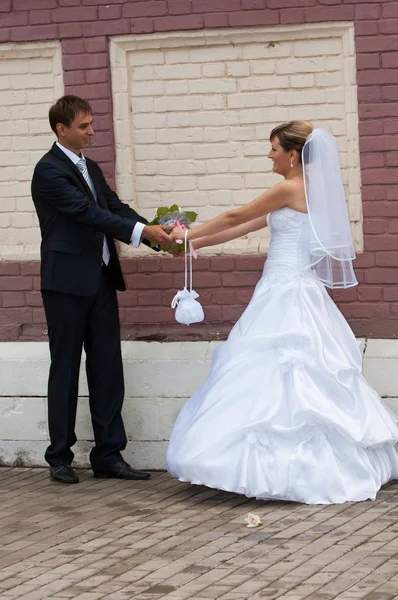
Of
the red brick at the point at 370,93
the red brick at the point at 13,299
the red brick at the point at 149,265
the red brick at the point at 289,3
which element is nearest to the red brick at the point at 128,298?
the red brick at the point at 149,265

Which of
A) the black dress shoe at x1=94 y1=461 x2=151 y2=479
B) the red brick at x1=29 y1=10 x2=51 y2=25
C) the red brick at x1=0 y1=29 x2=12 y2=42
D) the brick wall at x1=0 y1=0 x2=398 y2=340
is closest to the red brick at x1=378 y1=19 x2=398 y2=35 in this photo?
the brick wall at x1=0 y1=0 x2=398 y2=340

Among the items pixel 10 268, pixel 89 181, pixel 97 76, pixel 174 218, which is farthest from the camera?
pixel 10 268

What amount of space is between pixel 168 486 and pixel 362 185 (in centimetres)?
214

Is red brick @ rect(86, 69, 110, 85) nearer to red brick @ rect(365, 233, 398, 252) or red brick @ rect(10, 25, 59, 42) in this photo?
red brick @ rect(10, 25, 59, 42)

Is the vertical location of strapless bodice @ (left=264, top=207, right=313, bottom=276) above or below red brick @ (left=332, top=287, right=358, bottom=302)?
above

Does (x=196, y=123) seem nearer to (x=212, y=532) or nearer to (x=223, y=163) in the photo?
(x=223, y=163)

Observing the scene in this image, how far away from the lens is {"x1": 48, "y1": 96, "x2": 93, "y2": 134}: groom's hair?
21.9ft

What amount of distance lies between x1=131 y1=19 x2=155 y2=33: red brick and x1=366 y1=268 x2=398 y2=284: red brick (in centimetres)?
200

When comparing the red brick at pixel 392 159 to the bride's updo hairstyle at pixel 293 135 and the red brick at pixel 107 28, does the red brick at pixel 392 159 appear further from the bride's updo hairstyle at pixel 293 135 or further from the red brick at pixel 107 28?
the red brick at pixel 107 28

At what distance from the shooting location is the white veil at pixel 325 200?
20.8 ft

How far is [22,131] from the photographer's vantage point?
298 inches

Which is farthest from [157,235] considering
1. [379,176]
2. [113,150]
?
[379,176]

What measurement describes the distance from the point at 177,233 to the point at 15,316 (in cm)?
147

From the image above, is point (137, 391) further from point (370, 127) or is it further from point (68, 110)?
point (370, 127)
